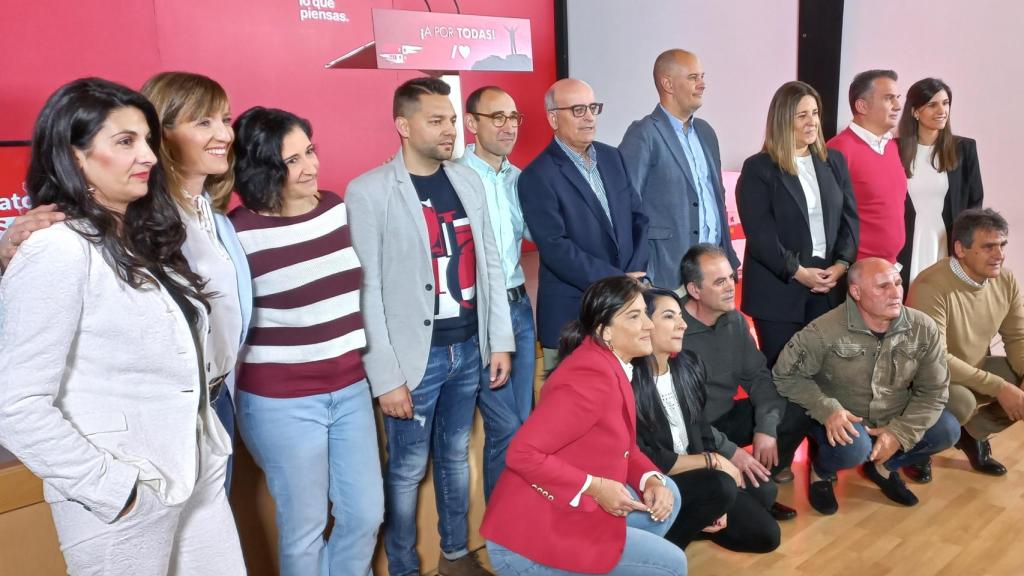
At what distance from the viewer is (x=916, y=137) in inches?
154

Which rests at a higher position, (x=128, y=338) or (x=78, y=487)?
(x=128, y=338)

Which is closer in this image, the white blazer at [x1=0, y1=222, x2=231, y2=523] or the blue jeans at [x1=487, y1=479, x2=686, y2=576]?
the white blazer at [x1=0, y1=222, x2=231, y2=523]

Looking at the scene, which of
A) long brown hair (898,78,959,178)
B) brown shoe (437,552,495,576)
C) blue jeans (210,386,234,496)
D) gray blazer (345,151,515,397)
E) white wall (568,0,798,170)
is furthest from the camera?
white wall (568,0,798,170)

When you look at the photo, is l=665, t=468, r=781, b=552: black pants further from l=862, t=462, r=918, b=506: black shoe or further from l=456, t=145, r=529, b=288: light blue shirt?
l=456, t=145, r=529, b=288: light blue shirt

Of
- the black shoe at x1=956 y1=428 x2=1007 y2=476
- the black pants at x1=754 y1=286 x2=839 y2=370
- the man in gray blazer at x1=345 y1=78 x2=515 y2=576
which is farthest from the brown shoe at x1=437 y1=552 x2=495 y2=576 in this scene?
the black shoe at x1=956 y1=428 x2=1007 y2=476

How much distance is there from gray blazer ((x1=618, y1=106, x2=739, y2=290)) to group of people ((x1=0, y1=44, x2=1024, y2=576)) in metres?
0.01

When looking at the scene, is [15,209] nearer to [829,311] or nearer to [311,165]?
[311,165]

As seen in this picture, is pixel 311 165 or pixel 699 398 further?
pixel 699 398

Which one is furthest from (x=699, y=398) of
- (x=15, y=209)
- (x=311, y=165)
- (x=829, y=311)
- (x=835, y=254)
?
(x=15, y=209)

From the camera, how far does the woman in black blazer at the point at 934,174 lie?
3859 millimetres

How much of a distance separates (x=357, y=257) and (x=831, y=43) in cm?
371

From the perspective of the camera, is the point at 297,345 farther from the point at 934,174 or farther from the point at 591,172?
the point at 934,174

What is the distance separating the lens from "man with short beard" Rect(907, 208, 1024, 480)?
11.0ft

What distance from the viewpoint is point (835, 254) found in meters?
3.43
